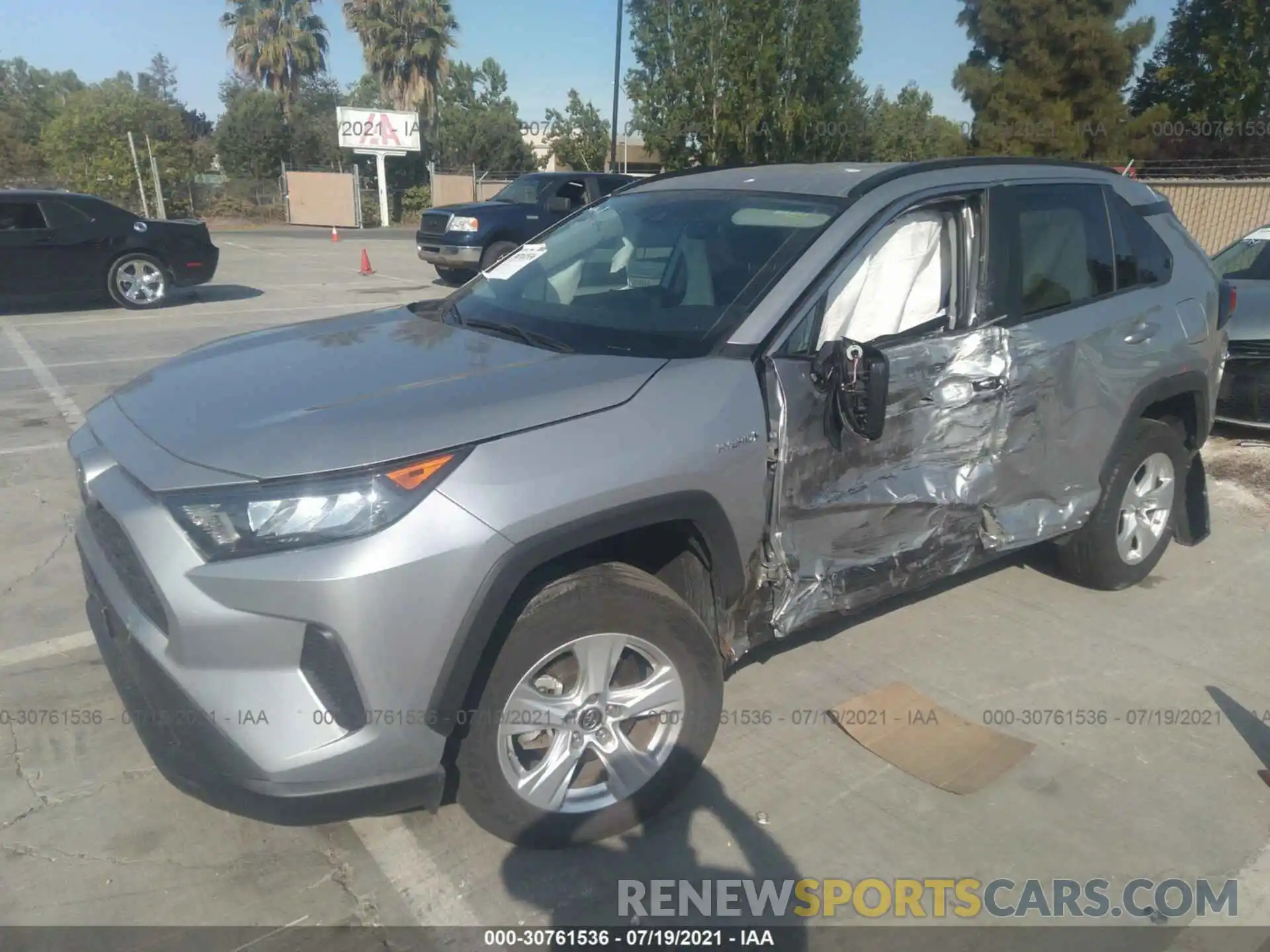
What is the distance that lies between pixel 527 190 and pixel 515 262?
1247 cm

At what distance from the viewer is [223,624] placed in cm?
231

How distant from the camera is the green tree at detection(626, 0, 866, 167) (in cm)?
2092

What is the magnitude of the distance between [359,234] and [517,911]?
3159 cm

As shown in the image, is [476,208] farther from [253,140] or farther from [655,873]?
[253,140]

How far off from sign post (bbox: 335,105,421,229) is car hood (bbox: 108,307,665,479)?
116ft

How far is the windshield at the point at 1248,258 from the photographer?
8.13 m

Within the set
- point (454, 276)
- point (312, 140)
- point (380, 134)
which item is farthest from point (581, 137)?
point (454, 276)

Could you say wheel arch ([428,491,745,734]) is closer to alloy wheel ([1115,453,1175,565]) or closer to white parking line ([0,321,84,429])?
alloy wheel ([1115,453,1175,565])

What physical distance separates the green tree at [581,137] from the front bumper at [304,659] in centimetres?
3341

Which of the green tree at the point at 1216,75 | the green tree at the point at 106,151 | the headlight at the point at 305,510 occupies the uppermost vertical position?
the green tree at the point at 1216,75

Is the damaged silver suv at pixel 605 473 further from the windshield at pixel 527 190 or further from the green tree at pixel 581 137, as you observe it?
the green tree at pixel 581 137

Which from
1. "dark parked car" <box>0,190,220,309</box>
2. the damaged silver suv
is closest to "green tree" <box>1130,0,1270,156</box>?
"dark parked car" <box>0,190,220,309</box>

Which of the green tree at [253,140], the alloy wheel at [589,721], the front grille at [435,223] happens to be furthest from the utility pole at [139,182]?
the alloy wheel at [589,721]

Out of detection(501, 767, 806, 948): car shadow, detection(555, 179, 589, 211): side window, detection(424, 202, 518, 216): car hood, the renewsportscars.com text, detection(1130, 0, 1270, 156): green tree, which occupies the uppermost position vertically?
detection(1130, 0, 1270, 156): green tree
